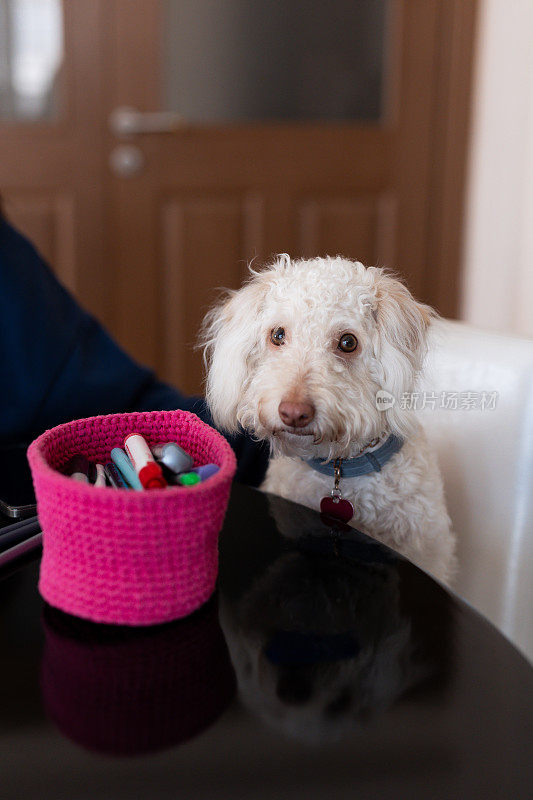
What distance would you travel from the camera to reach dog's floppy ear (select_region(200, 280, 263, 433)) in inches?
35.8

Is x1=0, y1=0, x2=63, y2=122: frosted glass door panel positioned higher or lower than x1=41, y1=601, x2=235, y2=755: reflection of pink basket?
higher

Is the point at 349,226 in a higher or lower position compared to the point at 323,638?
higher

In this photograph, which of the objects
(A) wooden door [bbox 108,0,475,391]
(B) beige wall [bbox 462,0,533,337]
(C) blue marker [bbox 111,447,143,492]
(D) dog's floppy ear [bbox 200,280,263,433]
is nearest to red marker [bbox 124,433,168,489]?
(C) blue marker [bbox 111,447,143,492]

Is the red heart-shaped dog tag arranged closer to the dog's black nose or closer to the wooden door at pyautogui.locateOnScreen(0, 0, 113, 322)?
the dog's black nose

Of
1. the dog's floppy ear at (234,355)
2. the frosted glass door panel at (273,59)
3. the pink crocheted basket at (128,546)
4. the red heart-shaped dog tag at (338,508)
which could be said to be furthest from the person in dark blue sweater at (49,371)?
the frosted glass door panel at (273,59)

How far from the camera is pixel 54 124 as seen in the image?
8.01 ft

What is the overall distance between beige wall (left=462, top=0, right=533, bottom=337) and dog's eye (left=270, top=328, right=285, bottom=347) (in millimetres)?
1750

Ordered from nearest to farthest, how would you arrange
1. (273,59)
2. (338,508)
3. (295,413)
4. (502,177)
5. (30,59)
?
(295,413)
(338,508)
(30,59)
(273,59)
(502,177)

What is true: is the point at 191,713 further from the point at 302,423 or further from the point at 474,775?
the point at 302,423

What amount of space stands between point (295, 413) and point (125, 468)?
22cm

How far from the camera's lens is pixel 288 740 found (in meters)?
0.46

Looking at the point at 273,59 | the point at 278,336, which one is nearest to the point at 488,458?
the point at 278,336

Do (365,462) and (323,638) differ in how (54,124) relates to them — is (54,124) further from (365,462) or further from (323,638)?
(323,638)

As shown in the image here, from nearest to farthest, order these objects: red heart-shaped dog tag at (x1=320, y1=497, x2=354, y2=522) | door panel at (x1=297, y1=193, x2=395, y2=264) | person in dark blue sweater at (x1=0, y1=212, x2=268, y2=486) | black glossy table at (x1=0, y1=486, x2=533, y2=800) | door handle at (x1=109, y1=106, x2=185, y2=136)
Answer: black glossy table at (x1=0, y1=486, x2=533, y2=800), red heart-shaped dog tag at (x1=320, y1=497, x2=354, y2=522), person in dark blue sweater at (x1=0, y1=212, x2=268, y2=486), door handle at (x1=109, y1=106, x2=185, y2=136), door panel at (x1=297, y1=193, x2=395, y2=264)
